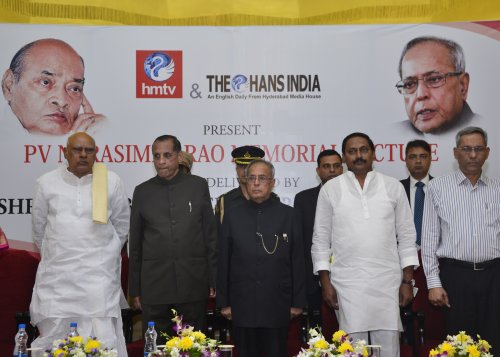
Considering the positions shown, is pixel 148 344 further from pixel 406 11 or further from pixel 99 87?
pixel 406 11

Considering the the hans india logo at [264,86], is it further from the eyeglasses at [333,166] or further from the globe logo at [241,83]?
the eyeglasses at [333,166]

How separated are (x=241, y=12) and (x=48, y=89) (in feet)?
6.32

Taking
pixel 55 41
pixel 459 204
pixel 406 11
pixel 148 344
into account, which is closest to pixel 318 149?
pixel 406 11

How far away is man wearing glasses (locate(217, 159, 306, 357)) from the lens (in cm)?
417

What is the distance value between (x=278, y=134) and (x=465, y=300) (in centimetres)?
258

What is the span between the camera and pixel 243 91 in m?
6.22

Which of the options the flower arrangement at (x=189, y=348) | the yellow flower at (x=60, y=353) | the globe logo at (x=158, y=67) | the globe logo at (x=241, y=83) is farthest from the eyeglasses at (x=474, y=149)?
the globe logo at (x=158, y=67)

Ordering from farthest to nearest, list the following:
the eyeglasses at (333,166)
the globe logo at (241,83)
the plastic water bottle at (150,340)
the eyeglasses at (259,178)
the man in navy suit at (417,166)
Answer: the globe logo at (241,83), the man in navy suit at (417,166), the eyeglasses at (333,166), the eyeglasses at (259,178), the plastic water bottle at (150,340)

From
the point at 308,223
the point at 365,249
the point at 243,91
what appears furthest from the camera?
the point at 243,91

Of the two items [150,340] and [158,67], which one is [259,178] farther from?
[158,67]

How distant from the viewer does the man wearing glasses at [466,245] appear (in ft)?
13.6

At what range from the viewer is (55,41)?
6156 mm

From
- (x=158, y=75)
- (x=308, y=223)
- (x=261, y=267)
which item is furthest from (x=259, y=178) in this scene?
(x=158, y=75)

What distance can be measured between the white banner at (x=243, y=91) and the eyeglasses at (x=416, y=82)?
0.07 metres
